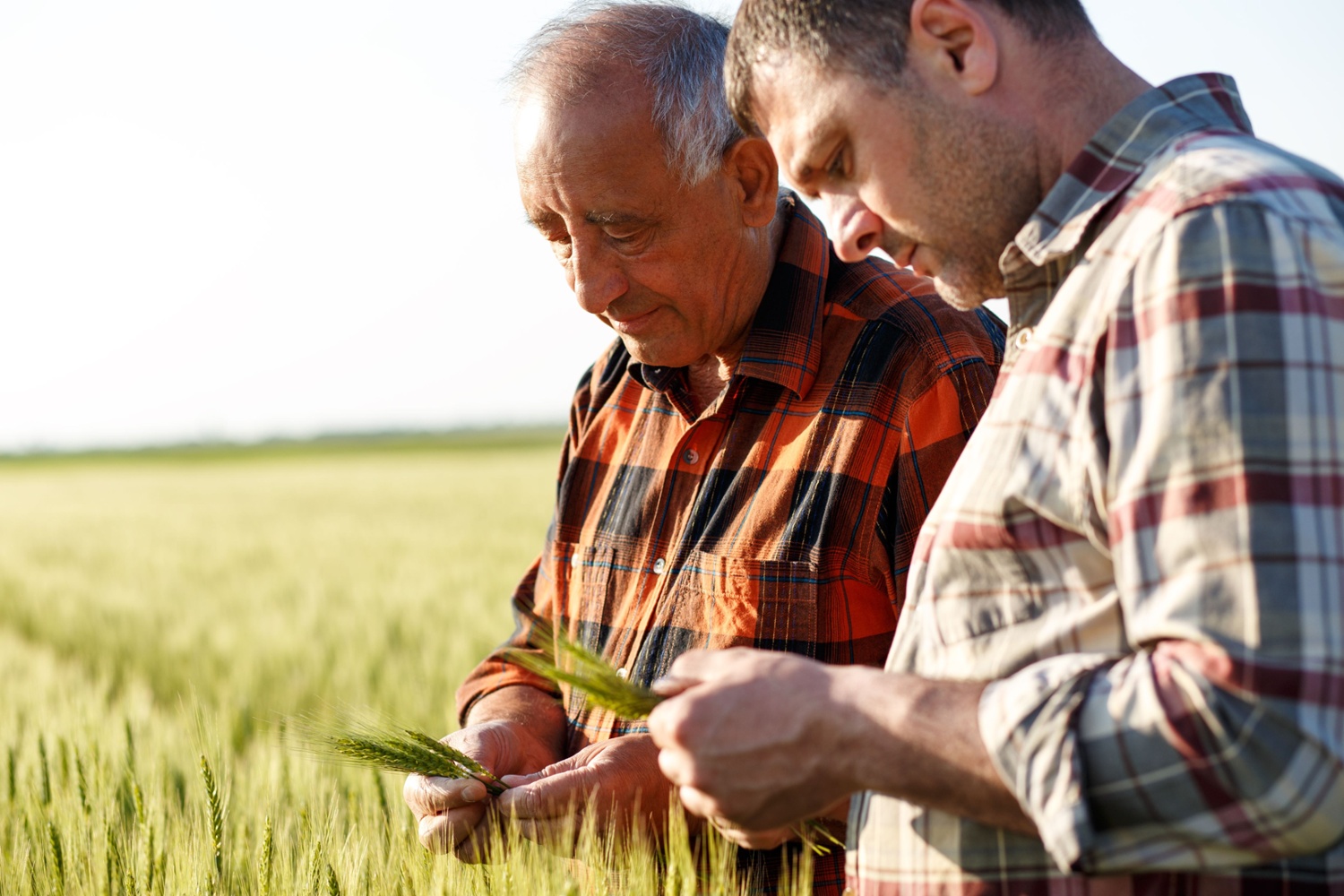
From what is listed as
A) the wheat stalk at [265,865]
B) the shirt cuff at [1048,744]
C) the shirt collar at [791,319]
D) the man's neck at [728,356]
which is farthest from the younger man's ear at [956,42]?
the wheat stalk at [265,865]

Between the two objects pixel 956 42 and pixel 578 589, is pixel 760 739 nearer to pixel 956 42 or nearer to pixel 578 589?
pixel 956 42

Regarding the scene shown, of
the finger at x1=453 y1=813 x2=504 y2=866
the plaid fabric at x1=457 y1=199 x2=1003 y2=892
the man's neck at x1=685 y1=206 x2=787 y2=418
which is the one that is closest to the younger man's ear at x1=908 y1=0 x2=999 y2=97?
the plaid fabric at x1=457 y1=199 x2=1003 y2=892

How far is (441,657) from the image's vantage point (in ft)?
17.5

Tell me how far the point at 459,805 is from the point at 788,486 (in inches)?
28.9

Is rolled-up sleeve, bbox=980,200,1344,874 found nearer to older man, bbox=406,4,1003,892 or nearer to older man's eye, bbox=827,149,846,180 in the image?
older man's eye, bbox=827,149,846,180

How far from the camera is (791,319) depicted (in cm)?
211

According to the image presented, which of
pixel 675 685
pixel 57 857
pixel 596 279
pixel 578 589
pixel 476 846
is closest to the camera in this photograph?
pixel 675 685

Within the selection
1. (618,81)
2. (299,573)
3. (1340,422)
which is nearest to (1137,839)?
(1340,422)

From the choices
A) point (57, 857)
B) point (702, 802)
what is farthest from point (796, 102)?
point (57, 857)

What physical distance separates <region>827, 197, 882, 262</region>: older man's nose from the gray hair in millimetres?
701

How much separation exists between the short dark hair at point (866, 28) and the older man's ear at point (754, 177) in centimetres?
80

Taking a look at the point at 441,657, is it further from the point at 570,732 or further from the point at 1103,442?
the point at 1103,442

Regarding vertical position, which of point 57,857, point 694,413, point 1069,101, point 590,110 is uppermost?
point 590,110

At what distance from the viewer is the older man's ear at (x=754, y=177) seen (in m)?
2.13
